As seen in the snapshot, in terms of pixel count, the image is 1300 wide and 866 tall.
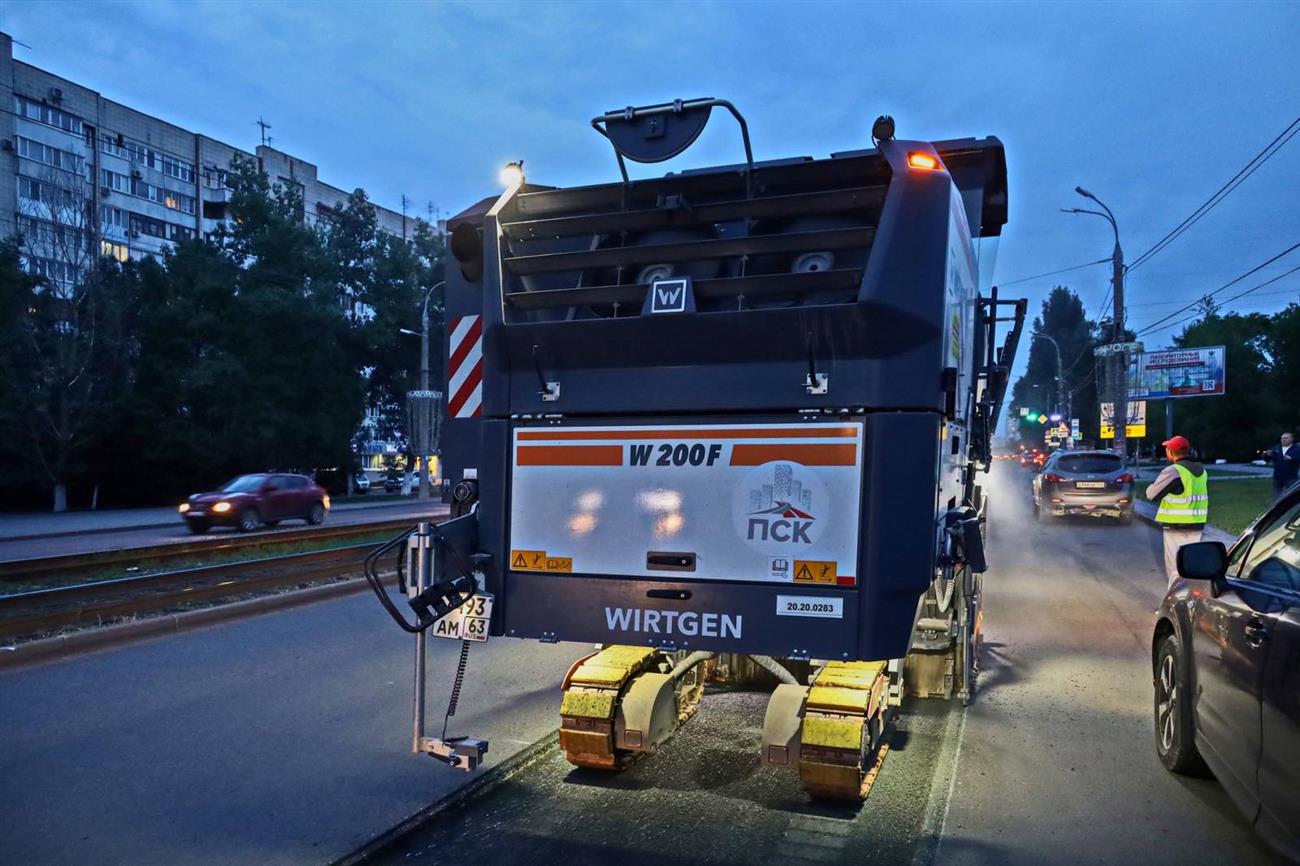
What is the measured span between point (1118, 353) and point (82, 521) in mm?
32035

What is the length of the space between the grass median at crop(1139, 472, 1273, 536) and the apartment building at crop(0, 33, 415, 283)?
3649cm

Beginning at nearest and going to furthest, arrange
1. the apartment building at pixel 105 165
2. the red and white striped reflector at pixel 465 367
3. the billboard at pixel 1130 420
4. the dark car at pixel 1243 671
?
the dark car at pixel 1243 671, the red and white striped reflector at pixel 465 367, the billboard at pixel 1130 420, the apartment building at pixel 105 165

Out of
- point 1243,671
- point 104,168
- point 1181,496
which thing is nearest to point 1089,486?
point 1181,496

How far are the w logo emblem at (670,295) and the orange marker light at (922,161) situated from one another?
1048mm

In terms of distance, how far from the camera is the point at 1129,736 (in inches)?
234

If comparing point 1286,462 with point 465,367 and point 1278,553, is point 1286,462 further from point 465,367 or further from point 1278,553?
point 465,367

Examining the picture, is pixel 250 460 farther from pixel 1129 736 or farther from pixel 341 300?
pixel 1129 736

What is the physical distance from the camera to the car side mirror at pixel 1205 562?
4.26 meters

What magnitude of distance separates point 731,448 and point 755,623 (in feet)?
2.48

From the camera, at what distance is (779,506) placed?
4.02 metres

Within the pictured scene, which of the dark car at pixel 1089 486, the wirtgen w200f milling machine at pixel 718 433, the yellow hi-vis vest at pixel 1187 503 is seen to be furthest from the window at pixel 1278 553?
the dark car at pixel 1089 486

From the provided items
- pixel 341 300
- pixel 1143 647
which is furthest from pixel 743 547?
pixel 341 300

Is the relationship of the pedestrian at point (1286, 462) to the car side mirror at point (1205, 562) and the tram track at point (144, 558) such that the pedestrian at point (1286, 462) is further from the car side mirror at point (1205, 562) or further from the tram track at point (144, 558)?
the tram track at point (144, 558)

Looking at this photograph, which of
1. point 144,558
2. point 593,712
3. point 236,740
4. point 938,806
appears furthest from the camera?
point 144,558
